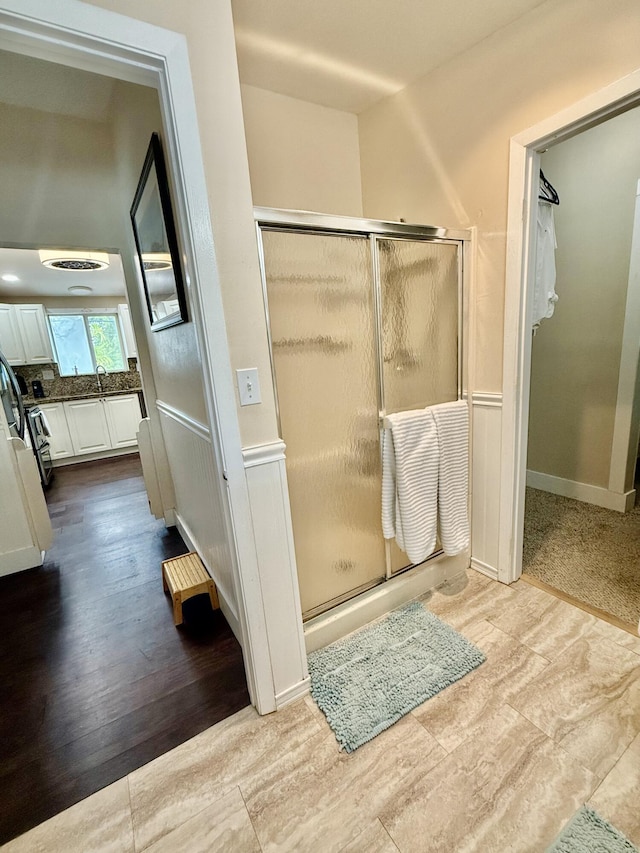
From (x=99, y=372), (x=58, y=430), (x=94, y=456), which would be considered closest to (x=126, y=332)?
(x=99, y=372)

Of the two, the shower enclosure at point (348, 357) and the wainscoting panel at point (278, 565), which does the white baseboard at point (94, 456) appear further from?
the wainscoting panel at point (278, 565)

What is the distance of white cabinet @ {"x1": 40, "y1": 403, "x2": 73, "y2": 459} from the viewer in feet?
16.2

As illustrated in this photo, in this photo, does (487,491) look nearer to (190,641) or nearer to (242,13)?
(190,641)

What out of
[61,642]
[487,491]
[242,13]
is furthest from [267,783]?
[242,13]

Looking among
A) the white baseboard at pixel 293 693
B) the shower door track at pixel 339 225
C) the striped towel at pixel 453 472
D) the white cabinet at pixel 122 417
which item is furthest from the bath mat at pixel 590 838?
the white cabinet at pixel 122 417

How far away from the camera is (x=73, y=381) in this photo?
5.55m

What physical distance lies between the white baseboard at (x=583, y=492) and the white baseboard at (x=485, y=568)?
4.29 feet

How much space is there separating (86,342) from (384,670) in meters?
6.14

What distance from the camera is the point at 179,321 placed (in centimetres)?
158

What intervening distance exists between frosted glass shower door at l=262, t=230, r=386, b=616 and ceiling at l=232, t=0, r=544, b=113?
0.90m

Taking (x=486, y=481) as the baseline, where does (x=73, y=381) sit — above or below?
above

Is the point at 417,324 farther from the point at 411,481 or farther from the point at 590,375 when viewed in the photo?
the point at 590,375

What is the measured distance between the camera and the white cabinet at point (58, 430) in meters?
4.93

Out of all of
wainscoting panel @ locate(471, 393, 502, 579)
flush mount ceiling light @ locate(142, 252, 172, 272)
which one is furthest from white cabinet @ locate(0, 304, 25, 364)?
wainscoting panel @ locate(471, 393, 502, 579)
